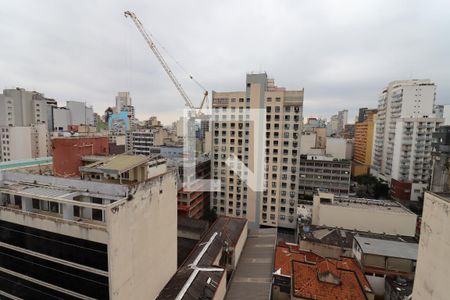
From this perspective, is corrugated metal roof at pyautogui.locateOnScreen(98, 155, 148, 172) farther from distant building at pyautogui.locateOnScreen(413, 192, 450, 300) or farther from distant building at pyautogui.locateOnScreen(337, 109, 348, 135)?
distant building at pyautogui.locateOnScreen(337, 109, 348, 135)

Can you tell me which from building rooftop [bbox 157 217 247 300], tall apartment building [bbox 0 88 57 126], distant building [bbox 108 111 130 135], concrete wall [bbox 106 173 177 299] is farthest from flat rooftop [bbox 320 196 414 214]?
distant building [bbox 108 111 130 135]

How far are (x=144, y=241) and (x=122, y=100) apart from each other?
159 metres

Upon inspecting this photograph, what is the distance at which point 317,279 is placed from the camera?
19609mm

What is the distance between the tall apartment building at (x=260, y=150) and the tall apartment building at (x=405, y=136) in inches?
1283

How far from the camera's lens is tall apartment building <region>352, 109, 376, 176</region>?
75312 mm

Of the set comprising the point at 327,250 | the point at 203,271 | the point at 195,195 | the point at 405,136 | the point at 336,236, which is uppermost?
the point at 405,136

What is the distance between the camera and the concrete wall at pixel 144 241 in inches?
481

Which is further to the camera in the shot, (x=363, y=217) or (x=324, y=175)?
(x=324, y=175)

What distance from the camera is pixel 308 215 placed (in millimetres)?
39344

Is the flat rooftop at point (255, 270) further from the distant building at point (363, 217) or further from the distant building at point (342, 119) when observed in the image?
the distant building at point (342, 119)

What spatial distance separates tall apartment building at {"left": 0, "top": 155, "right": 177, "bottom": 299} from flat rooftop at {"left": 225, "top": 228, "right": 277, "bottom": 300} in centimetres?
871

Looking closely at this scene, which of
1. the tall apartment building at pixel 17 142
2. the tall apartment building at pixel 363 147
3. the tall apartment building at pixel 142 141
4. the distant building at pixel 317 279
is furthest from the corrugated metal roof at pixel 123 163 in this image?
the tall apartment building at pixel 363 147

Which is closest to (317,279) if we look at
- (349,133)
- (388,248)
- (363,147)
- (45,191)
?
(388,248)

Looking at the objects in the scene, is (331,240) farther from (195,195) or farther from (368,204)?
(195,195)
